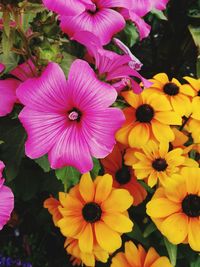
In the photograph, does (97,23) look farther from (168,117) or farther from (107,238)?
(107,238)

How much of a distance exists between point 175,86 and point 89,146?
0.28 metres

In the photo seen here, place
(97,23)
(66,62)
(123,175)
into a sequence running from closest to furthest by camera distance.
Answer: (97,23)
(66,62)
(123,175)

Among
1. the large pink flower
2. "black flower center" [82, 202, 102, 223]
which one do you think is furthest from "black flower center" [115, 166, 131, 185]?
the large pink flower

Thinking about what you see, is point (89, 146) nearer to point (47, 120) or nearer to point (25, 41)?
point (47, 120)

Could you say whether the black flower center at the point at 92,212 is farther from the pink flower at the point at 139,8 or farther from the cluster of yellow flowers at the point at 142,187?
the pink flower at the point at 139,8

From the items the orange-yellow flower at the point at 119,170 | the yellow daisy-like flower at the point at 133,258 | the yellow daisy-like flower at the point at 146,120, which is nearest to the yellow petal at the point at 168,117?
the yellow daisy-like flower at the point at 146,120

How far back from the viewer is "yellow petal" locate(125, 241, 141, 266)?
88cm

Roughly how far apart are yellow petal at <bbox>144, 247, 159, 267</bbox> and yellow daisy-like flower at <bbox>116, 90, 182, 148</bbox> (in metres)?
0.19

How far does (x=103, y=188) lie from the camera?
0.84m

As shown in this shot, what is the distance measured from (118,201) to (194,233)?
13 cm

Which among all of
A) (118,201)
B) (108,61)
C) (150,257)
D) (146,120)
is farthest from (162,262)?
(108,61)

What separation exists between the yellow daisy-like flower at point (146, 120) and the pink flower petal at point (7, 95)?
8.2 inches

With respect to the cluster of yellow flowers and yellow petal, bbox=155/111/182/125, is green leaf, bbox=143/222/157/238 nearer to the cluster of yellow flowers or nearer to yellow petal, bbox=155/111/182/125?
the cluster of yellow flowers

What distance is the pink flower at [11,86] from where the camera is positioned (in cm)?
75
